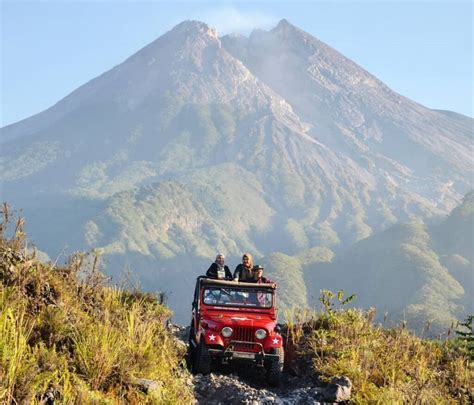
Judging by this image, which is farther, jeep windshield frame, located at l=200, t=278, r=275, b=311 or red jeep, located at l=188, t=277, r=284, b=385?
jeep windshield frame, located at l=200, t=278, r=275, b=311

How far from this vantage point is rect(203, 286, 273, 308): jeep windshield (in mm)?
9781

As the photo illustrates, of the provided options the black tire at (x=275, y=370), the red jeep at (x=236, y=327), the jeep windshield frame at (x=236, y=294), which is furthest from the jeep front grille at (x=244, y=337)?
the jeep windshield frame at (x=236, y=294)

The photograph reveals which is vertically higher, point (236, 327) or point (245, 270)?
point (245, 270)

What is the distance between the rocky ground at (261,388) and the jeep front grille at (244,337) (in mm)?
A: 439

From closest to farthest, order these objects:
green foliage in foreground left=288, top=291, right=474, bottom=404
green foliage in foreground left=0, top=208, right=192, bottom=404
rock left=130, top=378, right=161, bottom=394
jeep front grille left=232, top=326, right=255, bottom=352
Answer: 1. green foliage in foreground left=0, top=208, right=192, bottom=404
2. rock left=130, top=378, right=161, bottom=394
3. green foliage in foreground left=288, top=291, right=474, bottom=404
4. jeep front grille left=232, top=326, right=255, bottom=352

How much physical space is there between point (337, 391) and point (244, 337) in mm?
2295

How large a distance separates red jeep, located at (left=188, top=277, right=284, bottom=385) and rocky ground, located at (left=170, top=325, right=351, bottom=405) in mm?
310

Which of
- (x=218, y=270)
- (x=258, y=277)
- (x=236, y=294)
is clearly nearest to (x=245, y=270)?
(x=258, y=277)

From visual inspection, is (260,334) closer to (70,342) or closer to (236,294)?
(236,294)

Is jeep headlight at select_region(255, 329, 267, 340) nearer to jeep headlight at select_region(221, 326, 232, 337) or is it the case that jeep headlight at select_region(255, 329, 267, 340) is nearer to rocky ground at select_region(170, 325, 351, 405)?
jeep headlight at select_region(221, 326, 232, 337)

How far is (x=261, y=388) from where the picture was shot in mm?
8625

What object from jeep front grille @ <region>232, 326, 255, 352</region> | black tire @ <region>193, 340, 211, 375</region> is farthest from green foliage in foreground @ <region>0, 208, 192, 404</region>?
jeep front grille @ <region>232, 326, 255, 352</region>

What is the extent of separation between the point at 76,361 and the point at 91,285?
2374 millimetres

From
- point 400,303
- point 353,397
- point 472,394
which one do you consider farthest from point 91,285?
point 400,303
